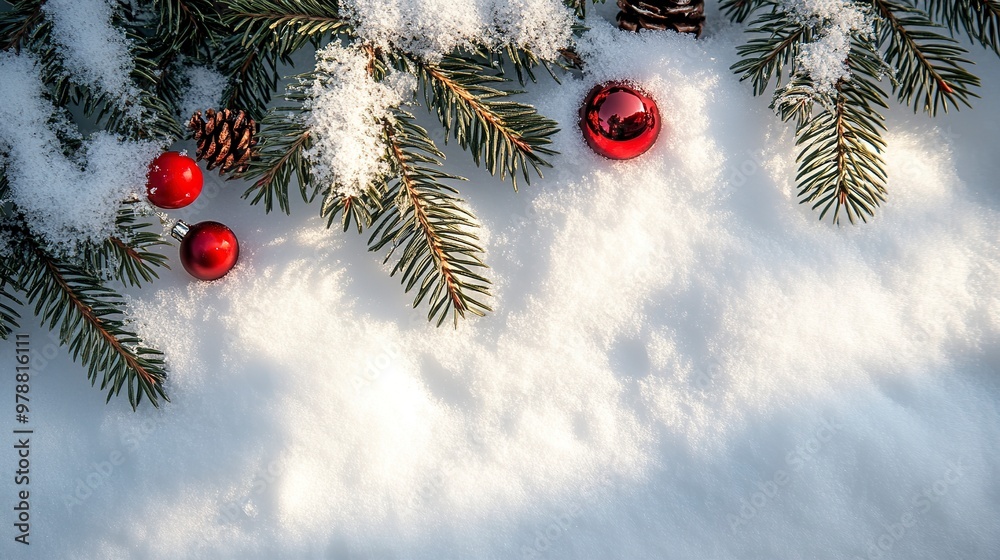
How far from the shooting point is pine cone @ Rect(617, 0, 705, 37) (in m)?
1.06

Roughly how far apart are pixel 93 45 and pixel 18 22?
13 centimetres

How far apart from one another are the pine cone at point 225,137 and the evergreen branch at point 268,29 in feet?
0.16

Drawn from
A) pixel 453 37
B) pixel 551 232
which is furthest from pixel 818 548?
pixel 453 37

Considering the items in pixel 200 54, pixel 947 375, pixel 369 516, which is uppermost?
pixel 947 375

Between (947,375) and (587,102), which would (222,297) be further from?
(947,375)

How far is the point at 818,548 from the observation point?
41.1 inches

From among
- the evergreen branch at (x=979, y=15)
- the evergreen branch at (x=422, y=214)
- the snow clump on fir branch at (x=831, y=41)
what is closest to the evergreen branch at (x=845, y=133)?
the snow clump on fir branch at (x=831, y=41)

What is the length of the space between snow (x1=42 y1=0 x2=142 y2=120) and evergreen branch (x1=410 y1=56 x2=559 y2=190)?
484 mm

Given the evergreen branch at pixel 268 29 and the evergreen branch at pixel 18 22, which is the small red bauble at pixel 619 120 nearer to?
the evergreen branch at pixel 268 29

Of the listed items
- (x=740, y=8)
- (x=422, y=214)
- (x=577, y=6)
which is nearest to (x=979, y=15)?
(x=740, y=8)

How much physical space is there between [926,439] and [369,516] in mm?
991

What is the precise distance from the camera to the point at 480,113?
975mm

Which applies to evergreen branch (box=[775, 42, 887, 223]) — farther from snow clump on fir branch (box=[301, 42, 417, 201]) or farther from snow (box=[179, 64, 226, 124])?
snow (box=[179, 64, 226, 124])

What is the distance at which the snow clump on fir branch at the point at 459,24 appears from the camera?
3.13 feet
